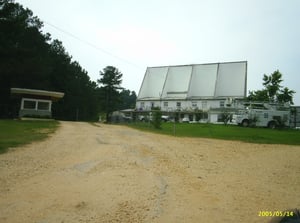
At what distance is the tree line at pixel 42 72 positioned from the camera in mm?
38344

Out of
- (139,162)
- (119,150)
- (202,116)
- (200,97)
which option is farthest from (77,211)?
(200,97)

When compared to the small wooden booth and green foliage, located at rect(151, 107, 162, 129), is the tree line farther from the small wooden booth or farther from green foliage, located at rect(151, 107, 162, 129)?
green foliage, located at rect(151, 107, 162, 129)

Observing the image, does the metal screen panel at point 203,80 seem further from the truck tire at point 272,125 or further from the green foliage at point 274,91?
the truck tire at point 272,125

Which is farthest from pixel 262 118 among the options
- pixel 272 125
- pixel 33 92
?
pixel 33 92

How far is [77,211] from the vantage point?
456 centimetres

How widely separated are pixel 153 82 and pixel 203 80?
8.81m

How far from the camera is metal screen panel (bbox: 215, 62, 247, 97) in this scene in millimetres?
44781

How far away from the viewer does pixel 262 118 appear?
28.4m

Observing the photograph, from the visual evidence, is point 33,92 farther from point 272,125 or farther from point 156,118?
point 272,125

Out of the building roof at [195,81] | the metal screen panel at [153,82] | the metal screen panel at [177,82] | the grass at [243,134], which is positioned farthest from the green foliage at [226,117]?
the metal screen panel at [153,82]

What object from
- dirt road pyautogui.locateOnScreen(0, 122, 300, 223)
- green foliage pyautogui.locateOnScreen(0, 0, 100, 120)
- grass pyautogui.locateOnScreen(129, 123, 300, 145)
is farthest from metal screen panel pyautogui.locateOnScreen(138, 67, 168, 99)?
dirt road pyautogui.locateOnScreen(0, 122, 300, 223)

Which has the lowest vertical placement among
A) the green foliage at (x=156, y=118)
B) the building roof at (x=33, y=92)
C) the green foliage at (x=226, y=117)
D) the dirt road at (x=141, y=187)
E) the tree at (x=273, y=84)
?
the dirt road at (x=141, y=187)

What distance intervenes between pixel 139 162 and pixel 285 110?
24.5 meters

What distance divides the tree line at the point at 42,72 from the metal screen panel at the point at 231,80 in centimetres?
2165
